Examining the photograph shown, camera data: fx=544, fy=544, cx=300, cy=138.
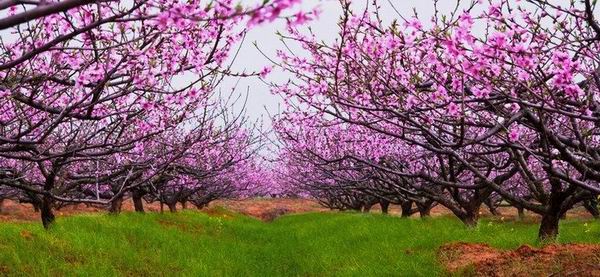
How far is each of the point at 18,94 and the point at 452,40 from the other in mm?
3859

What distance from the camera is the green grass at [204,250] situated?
25.0ft

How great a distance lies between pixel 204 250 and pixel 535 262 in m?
6.77

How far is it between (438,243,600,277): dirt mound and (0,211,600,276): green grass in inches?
18.7

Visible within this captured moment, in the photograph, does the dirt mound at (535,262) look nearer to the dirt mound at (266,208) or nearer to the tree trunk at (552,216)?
the tree trunk at (552,216)

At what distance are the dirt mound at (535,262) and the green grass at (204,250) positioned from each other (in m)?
0.47

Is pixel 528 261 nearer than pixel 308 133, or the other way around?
pixel 528 261

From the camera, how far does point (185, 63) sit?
630cm

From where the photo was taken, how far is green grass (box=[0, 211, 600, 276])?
7.61 m

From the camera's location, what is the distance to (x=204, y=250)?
35.7ft

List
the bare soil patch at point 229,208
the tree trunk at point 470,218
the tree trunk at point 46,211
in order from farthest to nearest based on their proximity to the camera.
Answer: the bare soil patch at point 229,208, the tree trunk at point 470,218, the tree trunk at point 46,211

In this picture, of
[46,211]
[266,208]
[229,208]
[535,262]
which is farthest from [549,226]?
[266,208]

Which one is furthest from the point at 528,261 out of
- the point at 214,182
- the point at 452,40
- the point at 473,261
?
the point at 214,182

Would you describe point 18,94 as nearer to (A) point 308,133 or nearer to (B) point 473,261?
(B) point 473,261

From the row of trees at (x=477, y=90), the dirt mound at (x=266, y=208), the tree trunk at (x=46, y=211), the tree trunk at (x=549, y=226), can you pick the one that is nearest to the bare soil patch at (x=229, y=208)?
the dirt mound at (x=266, y=208)
